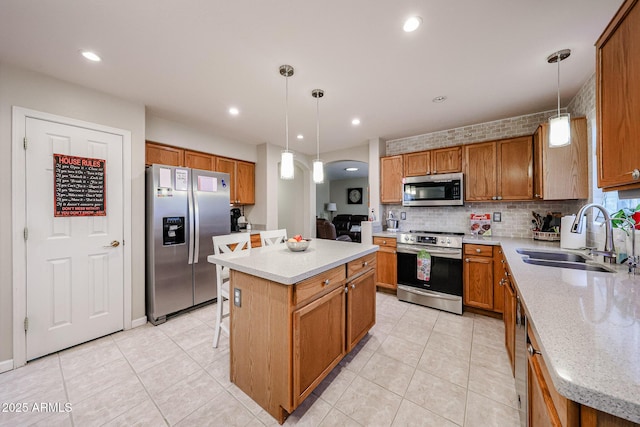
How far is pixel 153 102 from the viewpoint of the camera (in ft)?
8.77

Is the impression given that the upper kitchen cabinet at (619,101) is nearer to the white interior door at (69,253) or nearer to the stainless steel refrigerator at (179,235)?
the stainless steel refrigerator at (179,235)

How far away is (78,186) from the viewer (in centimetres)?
226

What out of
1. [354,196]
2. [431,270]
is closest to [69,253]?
→ [431,270]

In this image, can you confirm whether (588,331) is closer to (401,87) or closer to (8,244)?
(401,87)

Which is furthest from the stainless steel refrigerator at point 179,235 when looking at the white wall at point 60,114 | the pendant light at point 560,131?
the pendant light at point 560,131

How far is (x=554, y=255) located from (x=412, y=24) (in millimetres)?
2394

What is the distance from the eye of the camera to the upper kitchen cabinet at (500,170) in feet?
9.52

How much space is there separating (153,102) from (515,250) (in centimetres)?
417

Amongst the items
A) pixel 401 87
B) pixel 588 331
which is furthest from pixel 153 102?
pixel 588 331

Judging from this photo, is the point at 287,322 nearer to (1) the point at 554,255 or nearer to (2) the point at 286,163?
(2) the point at 286,163

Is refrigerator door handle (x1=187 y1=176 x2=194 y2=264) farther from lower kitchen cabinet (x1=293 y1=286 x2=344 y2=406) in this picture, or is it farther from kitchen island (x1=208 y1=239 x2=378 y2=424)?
lower kitchen cabinet (x1=293 y1=286 x2=344 y2=406)

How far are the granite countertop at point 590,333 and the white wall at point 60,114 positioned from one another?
3.41 metres

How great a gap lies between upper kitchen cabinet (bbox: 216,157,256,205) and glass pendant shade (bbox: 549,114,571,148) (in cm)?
398

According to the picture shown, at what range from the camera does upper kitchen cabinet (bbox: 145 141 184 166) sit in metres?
3.10
